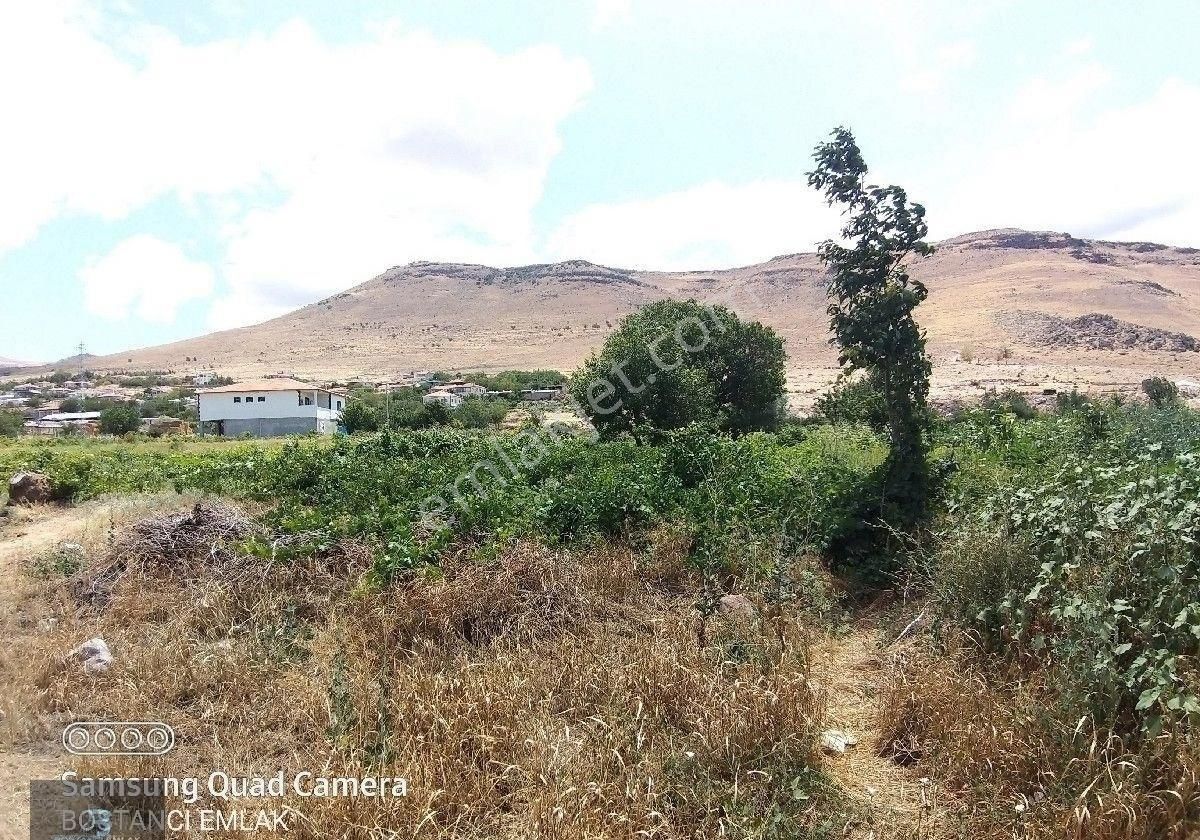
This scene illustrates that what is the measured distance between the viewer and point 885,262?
8430 millimetres

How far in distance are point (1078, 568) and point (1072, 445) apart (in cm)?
572

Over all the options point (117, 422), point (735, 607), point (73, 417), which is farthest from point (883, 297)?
point (73, 417)

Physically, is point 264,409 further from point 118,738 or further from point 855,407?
point 118,738

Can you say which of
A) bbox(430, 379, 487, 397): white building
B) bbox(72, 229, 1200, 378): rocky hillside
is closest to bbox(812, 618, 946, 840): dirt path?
bbox(430, 379, 487, 397): white building

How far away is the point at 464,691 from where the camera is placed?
4359 millimetres

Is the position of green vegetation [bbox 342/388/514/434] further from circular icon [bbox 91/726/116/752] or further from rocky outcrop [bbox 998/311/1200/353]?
rocky outcrop [bbox 998/311/1200/353]

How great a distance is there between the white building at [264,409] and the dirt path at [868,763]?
4371 cm

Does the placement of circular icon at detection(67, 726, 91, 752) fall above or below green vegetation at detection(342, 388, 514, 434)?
below

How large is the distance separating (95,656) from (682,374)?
1417 centimetres

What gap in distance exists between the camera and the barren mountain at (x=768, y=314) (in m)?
55.1

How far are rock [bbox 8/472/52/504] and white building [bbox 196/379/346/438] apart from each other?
33346 mm

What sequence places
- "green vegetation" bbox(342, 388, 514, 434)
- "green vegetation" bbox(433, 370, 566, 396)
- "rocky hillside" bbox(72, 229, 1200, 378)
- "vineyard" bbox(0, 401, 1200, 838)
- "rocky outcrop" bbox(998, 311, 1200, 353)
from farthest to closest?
"rocky hillside" bbox(72, 229, 1200, 378), "rocky outcrop" bbox(998, 311, 1200, 353), "green vegetation" bbox(433, 370, 566, 396), "green vegetation" bbox(342, 388, 514, 434), "vineyard" bbox(0, 401, 1200, 838)

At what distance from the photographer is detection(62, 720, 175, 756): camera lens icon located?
13.8ft

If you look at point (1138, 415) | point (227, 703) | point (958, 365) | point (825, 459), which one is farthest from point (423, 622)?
point (958, 365)
